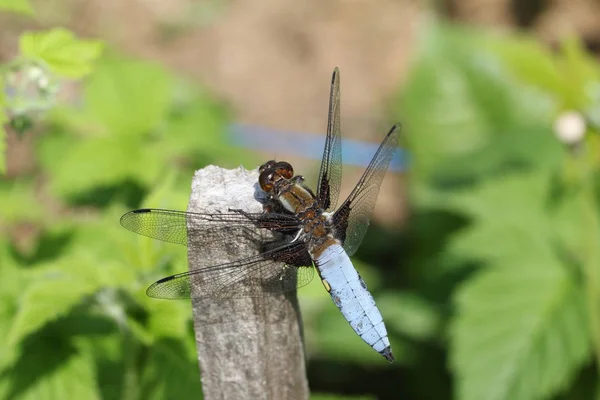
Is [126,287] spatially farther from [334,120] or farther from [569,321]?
[569,321]

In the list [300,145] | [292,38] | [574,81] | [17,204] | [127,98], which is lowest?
[574,81]

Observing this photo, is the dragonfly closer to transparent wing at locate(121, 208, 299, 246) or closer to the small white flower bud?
transparent wing at locate(121, 208, 299, 246)

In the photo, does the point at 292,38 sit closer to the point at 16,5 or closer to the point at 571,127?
the point at 571,127

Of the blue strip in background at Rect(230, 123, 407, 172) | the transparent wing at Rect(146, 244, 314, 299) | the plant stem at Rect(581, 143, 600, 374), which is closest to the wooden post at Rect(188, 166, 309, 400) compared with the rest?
the transparent wing at Rect(146, 244, 314, 299)

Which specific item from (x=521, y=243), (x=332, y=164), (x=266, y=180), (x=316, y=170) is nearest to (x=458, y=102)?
(x=316, y=170)

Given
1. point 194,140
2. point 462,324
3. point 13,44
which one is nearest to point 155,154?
point 194,140

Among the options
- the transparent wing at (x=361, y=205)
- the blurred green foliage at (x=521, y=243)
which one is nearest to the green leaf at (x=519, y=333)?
the blurred green foliage at (x=521, y=243)
